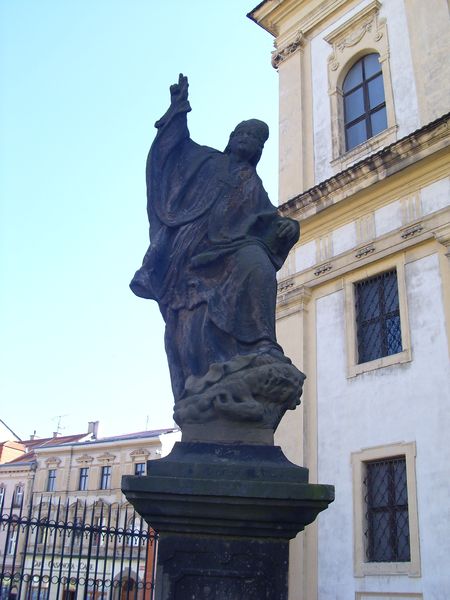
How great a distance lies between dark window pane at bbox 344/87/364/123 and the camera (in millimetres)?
15172

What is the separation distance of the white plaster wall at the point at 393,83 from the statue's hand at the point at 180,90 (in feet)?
32.7

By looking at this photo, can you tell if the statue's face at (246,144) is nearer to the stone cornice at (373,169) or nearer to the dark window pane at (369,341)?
the dark window pane at (369,341)

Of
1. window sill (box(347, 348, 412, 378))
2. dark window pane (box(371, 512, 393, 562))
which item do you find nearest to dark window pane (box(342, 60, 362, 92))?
window sill (box(347, 348, 412, 378))

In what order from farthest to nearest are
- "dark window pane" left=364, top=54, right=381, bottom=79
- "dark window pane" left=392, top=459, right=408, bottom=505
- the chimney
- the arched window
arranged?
the chimney → "dark window pane" left=364, top=54, right=381, bottom=79 → the arched window → "dark window pane" left=392, top=459, right=408, bottom=505

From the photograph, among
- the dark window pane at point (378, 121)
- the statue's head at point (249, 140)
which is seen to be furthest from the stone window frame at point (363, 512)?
the statue's head at point (249, 140)

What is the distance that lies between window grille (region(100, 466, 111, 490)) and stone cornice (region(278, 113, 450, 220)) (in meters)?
22.7

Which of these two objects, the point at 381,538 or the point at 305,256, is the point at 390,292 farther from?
the point at 381,538

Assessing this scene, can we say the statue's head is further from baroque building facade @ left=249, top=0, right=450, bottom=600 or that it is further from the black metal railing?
baroque building facade @ left=249, top=0, right=450, bottom=600

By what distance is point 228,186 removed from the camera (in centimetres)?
415

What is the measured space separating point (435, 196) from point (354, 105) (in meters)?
4.28

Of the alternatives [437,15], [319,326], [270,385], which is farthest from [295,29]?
[270,385]

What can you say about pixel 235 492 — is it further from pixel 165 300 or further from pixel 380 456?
pixel 380 456

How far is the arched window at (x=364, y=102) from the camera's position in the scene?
47.9ft

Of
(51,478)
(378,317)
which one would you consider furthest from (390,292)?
(51,478)
